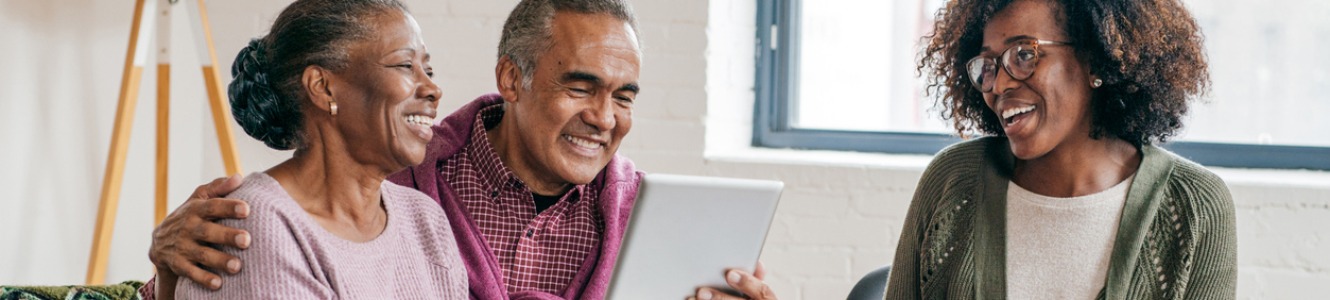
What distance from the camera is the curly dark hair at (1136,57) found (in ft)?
5.62

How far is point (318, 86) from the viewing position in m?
1.52

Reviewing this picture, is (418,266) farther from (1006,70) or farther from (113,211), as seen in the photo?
(113,211)

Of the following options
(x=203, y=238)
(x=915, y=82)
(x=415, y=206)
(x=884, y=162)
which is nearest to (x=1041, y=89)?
(x=415, y=206)

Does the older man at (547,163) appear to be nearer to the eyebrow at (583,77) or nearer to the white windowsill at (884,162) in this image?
the eyebrow at (583,77)

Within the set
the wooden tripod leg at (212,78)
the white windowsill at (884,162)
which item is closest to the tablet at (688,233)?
the white windowsill at (884,162)

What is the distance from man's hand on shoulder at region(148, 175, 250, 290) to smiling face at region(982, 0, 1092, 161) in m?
0.99

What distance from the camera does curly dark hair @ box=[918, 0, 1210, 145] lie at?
171 centimetres

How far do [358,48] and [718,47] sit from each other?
5.15 ft

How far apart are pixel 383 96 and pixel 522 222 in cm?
44

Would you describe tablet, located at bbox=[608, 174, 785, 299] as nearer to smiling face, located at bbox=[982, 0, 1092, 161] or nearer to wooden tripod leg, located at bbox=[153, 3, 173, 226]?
smiling face, located at bbox=[982, 0, 1092, 161]

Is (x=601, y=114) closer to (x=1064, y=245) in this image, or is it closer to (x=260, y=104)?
(x=260, y=104)

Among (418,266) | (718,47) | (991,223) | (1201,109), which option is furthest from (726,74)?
(418,266)

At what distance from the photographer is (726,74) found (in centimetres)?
308

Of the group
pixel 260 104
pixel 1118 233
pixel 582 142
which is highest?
pixel 260 104
